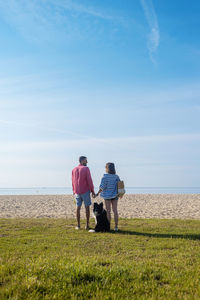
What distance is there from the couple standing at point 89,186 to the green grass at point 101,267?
1390mm

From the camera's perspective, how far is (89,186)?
1031 cm

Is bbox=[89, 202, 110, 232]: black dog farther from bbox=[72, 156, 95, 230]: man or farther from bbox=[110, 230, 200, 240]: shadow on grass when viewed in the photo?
bbox=[72, 156, 95, 230]: man

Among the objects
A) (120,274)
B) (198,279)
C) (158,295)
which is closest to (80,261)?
(120,274)

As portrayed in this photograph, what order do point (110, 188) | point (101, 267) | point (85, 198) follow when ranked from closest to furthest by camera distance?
point (101, 267) → point (110, 188) → point (85, 198)

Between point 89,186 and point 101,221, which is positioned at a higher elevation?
point 89,186

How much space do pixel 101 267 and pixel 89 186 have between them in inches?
212

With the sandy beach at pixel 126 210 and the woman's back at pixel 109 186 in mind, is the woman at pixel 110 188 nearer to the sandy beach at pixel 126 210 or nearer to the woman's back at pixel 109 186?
the woman's back at pixel 109 186

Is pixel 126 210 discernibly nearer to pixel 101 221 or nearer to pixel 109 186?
pixel 101 221

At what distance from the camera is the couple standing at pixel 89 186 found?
9812 millimetres

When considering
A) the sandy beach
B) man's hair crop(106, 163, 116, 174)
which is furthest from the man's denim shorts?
the sandy beach

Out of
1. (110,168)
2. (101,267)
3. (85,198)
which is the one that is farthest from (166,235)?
(101,267)

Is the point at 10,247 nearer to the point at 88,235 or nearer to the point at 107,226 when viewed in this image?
the point at 88,235

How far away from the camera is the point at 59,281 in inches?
174

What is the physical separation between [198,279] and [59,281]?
7.11 feet
